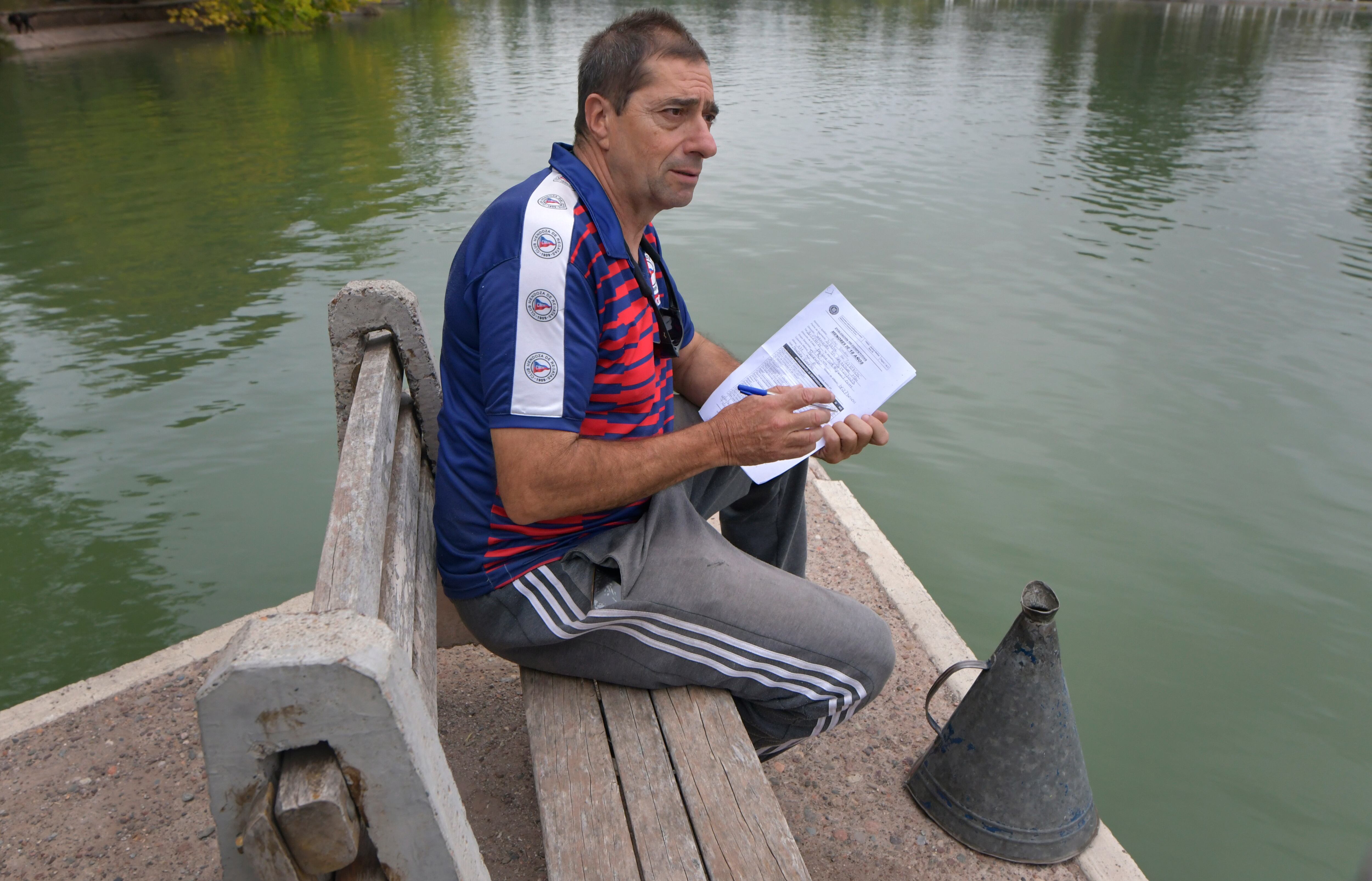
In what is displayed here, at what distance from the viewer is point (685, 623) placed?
2.22 meters

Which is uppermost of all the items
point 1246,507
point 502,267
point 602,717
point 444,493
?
point 502,267

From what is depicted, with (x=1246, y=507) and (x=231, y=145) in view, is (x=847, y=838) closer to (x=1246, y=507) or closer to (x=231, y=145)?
(x=1246, y=507)

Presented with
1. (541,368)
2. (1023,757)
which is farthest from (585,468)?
(1023,757)

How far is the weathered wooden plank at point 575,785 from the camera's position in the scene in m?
1.84

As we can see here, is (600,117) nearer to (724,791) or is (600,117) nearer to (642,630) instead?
(642,630)

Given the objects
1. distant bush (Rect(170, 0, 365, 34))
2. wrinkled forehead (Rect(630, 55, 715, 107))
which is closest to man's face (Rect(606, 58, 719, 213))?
wrinkled forehead (Rect(630, 55, 715, 107))

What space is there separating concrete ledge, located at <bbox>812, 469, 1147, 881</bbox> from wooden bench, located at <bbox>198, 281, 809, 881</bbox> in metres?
1.34

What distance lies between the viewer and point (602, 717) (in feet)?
7.29

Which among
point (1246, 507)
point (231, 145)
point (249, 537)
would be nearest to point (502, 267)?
point (249, 537)

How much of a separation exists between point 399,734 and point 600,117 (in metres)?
1.69

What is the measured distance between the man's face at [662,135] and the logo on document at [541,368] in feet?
1.96

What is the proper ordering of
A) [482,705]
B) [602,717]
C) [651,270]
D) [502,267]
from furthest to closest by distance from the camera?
[482,705] < [651,270] < [602,717] < [502,267]

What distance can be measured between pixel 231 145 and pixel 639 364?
14.8 metres

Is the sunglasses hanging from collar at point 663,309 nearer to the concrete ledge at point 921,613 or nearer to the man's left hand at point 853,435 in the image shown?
the man's left hand at point 853,435
